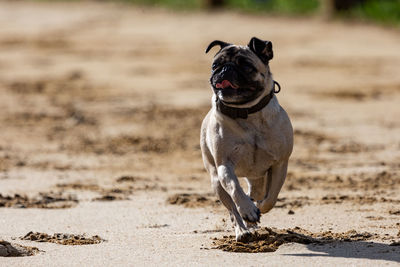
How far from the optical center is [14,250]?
5.83m

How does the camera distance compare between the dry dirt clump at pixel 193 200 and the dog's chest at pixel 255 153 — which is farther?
the dry dirt clump at pixel 193 200

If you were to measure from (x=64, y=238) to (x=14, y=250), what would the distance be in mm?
603

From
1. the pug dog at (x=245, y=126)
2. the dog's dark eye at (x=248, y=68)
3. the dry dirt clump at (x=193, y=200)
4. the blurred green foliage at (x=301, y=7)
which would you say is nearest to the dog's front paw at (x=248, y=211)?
the pug dog at (x=245, y=126)

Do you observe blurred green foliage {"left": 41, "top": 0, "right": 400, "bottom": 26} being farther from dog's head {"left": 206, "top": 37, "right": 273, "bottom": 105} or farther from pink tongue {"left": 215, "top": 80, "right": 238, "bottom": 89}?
pink tongue {"left": 215, "top": 80, "right": 238, "bottom": 89}

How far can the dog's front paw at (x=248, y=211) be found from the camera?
18.4 feet

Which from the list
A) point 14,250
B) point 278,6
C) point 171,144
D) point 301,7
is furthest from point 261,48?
point 278,6

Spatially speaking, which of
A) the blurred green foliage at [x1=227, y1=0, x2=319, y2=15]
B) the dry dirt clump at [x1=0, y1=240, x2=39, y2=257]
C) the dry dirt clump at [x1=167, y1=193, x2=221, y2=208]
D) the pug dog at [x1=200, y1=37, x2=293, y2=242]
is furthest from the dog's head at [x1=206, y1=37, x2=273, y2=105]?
the blurred green foliage at [x1=227, y1=0, x2=319, y2=15]

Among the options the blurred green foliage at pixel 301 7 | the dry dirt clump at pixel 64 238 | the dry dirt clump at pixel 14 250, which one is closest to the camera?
the dry dirt clump at pixel 14 250

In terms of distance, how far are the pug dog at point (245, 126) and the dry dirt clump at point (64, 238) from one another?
0.95m

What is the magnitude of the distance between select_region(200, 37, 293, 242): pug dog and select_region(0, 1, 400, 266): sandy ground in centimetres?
39

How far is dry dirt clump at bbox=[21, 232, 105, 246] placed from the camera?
6254 millimetres

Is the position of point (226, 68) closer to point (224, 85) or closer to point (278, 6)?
point (224, 85)

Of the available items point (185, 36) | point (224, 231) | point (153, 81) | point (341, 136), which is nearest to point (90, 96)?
point (153, 81)

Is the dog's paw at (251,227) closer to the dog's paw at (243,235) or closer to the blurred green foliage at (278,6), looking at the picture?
the dog's paw at (243,235)
